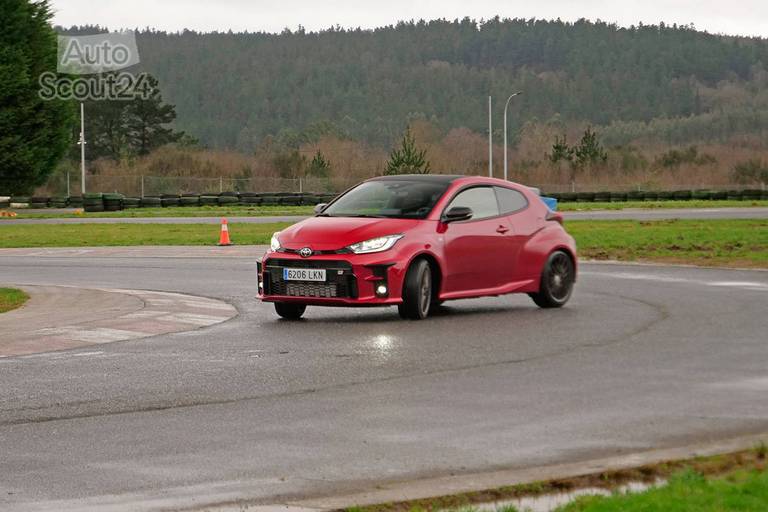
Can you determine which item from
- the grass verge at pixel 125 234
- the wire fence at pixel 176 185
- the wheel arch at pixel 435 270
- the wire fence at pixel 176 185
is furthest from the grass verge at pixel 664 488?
the wire fence at pixel 176 185

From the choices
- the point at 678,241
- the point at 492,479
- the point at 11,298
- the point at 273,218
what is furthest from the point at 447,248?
the point at 273,218

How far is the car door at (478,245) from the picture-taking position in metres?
15.5

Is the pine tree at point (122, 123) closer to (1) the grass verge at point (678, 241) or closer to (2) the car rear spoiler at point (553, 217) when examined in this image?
(1) the grass verge at point (678, 241)

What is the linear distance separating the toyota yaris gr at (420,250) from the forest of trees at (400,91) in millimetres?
149947

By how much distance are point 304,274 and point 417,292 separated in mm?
1216

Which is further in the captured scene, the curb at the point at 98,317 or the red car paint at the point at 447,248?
the red car paint at the point at 447,248

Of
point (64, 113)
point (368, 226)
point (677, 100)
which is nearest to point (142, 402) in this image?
point (368, 226)

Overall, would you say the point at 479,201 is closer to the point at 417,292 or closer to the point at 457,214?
the point at 457,214

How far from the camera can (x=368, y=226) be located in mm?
14938

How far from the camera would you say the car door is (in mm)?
15492

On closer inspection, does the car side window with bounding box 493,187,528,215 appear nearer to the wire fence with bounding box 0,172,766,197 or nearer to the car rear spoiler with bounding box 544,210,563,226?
the car rear spoiler with bounding box 544,210,563,226

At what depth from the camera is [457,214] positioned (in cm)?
1557

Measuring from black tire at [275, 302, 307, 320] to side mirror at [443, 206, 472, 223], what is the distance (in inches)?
73.4

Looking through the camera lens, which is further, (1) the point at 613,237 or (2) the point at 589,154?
(2) the point at 589,154
